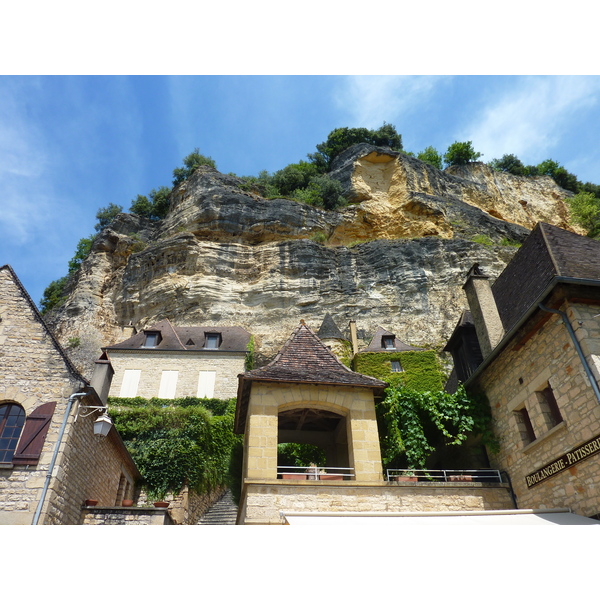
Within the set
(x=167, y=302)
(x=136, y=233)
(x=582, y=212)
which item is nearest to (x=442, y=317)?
(x=167, y=302)

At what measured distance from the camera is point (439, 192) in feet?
114

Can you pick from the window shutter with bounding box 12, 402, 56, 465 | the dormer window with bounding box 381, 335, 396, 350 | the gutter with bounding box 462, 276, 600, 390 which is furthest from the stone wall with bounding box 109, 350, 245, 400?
the gutter with bounding box 462, 276, 600, 390

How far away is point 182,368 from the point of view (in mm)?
20984

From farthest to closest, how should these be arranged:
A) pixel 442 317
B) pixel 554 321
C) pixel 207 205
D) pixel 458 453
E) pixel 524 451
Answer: pixel 207 205
pixel 442 317
pixel 458 453
pixel 524 451
pixel 554 321

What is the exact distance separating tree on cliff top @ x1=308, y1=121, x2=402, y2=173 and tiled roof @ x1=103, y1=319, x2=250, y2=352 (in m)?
23.3

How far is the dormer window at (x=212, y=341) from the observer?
22205mm

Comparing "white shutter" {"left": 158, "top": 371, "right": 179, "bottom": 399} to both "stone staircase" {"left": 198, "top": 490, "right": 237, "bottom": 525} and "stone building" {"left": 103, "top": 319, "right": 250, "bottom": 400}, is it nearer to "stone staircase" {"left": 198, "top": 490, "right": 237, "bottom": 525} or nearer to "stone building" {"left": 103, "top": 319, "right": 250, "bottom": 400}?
"stone building" {"left": 103, "top": 319, "right": 250, "bottom": 400}

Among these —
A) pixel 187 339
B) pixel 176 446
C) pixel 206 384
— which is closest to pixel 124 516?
pixel 176 446

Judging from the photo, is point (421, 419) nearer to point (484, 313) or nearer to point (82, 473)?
point (484, 313)

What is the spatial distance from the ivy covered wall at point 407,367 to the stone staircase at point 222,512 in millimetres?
8587

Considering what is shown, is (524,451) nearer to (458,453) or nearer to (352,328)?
(458,453)

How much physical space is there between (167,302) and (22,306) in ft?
59.1

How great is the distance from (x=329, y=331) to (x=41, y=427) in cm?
1772

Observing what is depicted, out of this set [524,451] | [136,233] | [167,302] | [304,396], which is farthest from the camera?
[136,233]
